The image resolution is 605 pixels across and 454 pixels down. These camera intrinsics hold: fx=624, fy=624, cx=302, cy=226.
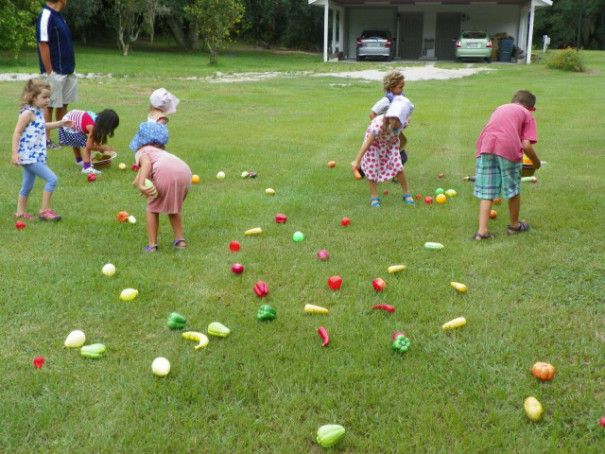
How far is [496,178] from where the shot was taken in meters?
5.62

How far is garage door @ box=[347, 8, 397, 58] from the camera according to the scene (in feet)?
118

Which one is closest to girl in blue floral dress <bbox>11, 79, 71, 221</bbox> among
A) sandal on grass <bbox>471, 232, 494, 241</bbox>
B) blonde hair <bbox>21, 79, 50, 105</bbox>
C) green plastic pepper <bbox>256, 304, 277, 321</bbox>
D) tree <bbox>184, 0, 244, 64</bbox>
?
blonde hair <bbox>21, 79, 50, 105</bbox>

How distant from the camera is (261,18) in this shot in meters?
44.2

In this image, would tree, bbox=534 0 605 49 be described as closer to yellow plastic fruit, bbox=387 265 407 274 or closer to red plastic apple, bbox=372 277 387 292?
yellow plastic fruit, bbox=387 265 407 274

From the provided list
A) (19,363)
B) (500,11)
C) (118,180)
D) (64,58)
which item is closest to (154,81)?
(64,58)

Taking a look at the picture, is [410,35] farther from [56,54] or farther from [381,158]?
[381,158]

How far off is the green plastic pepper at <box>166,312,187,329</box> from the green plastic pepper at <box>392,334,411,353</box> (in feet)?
4.26

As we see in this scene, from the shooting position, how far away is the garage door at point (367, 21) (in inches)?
1420

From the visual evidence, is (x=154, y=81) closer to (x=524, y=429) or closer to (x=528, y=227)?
(x=528, y=227)

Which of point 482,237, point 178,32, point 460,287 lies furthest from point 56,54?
point 178,32

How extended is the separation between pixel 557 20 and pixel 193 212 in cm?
5197

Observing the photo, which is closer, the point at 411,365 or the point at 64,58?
the point at 411,365

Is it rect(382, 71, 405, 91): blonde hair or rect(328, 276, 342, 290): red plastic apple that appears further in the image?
rect(382, 71, 405, 91): blonde hair

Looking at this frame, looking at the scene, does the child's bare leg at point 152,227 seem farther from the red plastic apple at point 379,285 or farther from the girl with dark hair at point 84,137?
the girl with dark hair at point 84,137
